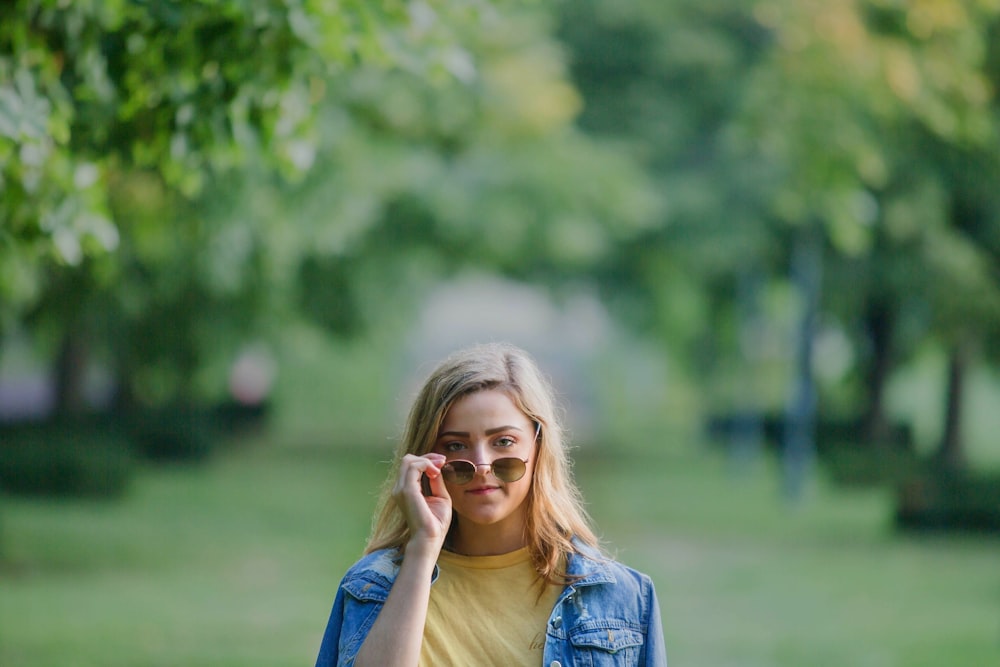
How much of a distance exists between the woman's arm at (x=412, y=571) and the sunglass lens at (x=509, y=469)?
124 millimetres

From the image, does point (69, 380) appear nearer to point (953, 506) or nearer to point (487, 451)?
point (953, 506)

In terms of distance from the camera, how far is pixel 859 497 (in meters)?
21.3

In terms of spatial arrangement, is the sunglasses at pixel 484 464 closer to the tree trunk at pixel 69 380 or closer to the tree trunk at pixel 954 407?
the tree trunk at pixel 954 407

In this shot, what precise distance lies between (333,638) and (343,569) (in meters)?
10.9

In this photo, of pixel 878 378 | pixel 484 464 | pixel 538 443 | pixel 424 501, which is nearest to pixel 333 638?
pixel 424 501

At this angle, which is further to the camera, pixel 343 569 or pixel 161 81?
pixel 343 569

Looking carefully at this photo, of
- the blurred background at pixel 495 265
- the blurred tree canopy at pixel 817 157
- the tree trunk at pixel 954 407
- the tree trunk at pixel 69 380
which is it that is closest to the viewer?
the blurred background at pixel 495 265

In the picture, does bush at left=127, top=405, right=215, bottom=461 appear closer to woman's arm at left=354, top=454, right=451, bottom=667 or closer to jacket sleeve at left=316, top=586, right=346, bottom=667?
jacket sleeve at left=316, top=586, right=346, bottom=667

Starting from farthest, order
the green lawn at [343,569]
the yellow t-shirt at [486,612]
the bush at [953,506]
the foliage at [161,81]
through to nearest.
→ the bush at [953,506], the green lawn at [343,569], the foliage at [161,81], the yellow t-shirt at [486,612]

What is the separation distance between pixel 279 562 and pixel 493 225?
5.43 m

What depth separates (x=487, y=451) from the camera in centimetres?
303

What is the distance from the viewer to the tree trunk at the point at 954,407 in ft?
70.3

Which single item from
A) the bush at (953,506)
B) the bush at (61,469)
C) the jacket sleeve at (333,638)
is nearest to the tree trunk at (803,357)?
the bush at (953,506)

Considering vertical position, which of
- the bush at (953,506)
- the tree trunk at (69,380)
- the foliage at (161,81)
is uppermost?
the tree trunk at (69,380)
